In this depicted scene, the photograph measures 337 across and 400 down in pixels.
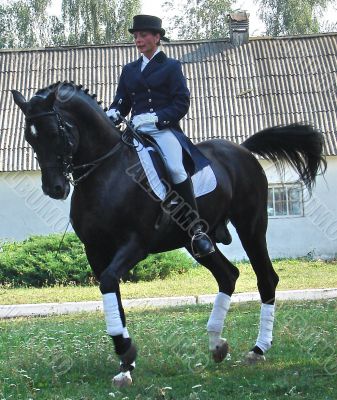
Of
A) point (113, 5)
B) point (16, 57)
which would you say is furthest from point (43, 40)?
point (16, 57)

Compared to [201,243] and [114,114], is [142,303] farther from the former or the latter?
[114,114]

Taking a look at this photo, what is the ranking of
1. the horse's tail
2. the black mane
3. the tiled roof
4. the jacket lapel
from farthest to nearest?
the tiled roof, the horse's tail, the jacket lapel, the black mane

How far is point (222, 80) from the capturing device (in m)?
25.4

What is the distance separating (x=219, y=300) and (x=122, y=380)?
1842 millimetres

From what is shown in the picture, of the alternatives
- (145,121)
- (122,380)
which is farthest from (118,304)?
(145,121)

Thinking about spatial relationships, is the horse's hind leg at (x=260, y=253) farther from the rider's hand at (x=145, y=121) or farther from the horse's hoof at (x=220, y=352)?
the rider's hand at (x=145, y=121)

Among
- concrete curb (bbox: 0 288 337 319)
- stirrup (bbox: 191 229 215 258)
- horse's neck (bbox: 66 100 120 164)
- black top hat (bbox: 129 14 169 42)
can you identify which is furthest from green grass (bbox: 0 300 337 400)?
black top hat (bbox: 129 14 169 42)

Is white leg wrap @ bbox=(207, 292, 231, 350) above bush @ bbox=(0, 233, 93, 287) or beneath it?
above

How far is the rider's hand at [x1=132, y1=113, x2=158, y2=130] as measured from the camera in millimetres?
7684

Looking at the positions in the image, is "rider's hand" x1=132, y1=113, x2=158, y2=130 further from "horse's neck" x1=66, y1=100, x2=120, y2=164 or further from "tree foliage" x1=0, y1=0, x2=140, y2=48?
"tree foliage" x1=0, y1=0, x2=140, y2=48

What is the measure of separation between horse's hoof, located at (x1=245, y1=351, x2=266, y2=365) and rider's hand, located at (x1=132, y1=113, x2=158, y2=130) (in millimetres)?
2351

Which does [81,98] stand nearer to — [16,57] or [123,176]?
[123,176]

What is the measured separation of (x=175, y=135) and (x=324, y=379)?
2.68 meters

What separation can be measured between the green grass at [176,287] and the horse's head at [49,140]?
8373 millimetres
